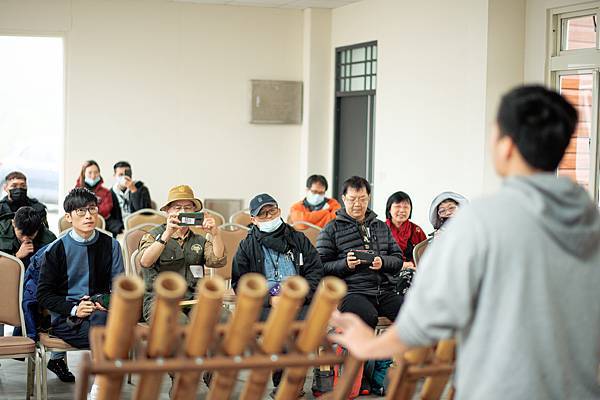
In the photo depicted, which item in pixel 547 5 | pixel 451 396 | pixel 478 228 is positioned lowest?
pixel 451 396

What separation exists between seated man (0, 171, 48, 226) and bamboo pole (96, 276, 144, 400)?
4320mm

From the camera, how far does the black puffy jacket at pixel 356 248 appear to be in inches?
215

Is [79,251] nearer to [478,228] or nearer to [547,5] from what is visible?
[478,228]

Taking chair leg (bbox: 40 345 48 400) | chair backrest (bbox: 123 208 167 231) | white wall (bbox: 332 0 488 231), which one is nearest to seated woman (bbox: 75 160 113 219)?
chair backrest (bbox: 123 208 167 231)

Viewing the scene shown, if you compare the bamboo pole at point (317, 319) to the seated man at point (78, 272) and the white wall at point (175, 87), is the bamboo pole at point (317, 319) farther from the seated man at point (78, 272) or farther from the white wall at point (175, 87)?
the white wall at point (175, 87)

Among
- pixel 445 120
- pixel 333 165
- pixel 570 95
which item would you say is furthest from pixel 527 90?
pixel 333 165

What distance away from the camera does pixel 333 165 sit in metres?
10.8

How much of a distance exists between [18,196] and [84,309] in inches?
86.2

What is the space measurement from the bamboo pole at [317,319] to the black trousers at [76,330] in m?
2.50

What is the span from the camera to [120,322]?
2.23m

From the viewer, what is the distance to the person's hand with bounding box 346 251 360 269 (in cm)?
537

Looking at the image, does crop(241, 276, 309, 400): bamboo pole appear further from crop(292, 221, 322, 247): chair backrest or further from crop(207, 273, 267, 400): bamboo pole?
crop(292, 221, 322, 247): chair backrest

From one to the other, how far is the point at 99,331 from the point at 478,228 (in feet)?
3.41

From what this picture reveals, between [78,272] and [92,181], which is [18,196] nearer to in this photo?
[78,272]
